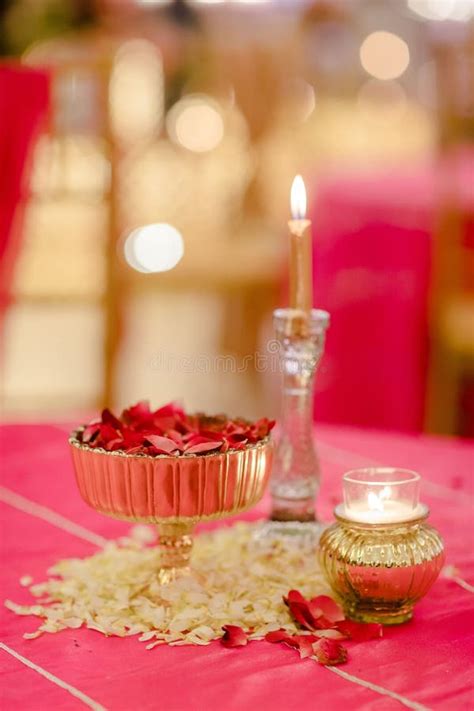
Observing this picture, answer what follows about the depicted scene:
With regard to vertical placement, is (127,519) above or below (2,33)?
below

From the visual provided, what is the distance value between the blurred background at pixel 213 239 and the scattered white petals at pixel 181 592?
0.72 m

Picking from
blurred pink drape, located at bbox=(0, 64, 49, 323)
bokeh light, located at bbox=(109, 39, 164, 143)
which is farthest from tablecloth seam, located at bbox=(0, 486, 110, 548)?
bokeh light, located at bbox=(109, 39, 164, 143)

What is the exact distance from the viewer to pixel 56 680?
651 mm

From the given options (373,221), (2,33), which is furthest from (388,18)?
(373,221)

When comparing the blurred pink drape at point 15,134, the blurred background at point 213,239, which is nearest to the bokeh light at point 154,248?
the blurred background at point 213,239

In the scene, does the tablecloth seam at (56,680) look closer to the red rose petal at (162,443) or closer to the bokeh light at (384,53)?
the red rose petal at (162,443)

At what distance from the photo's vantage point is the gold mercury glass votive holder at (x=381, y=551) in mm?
698

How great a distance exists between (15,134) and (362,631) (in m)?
1.76

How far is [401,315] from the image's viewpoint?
2.88 m

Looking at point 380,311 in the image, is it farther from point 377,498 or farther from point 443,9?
point 443,9

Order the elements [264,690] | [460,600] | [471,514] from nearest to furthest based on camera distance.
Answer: [264,690], [460,600], [471,514]

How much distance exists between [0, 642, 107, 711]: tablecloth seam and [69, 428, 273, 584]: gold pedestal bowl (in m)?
0.10

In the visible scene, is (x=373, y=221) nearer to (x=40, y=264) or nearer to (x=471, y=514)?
(x=40, y=264)

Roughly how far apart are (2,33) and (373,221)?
2328mm
